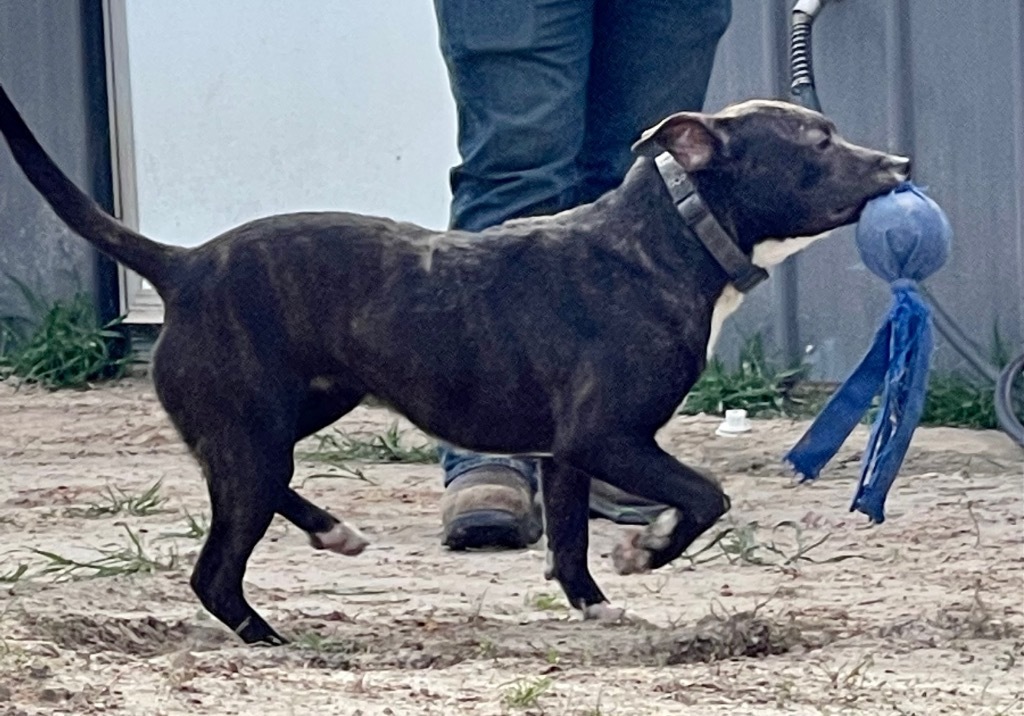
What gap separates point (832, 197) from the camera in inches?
151

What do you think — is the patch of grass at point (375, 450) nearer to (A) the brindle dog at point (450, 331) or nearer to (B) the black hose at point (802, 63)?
(B) the black hose at point (802, 63)

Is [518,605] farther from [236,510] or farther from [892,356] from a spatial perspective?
[892,356]

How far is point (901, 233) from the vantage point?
151 inches

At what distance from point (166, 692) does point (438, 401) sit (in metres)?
0.79

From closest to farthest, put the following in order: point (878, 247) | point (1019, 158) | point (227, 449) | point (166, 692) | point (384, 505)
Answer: point (166, 692) → point (227, 449) → point (878, 247) → point (384, 505) → point (1019, 158)

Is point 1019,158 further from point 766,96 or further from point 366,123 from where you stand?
point 366,123

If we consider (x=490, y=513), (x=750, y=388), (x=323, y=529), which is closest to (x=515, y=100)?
(x=490, y=513)

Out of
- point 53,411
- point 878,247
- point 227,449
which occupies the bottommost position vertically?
point 53,411

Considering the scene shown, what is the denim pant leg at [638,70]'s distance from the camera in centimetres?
472

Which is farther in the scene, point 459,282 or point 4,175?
point 4,175

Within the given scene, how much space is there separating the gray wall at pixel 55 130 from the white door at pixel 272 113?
3.1 inches

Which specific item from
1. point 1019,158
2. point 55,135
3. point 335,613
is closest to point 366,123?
point 55,135

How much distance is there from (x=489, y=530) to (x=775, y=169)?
1.19m

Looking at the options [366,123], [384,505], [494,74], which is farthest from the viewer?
[366,123]
